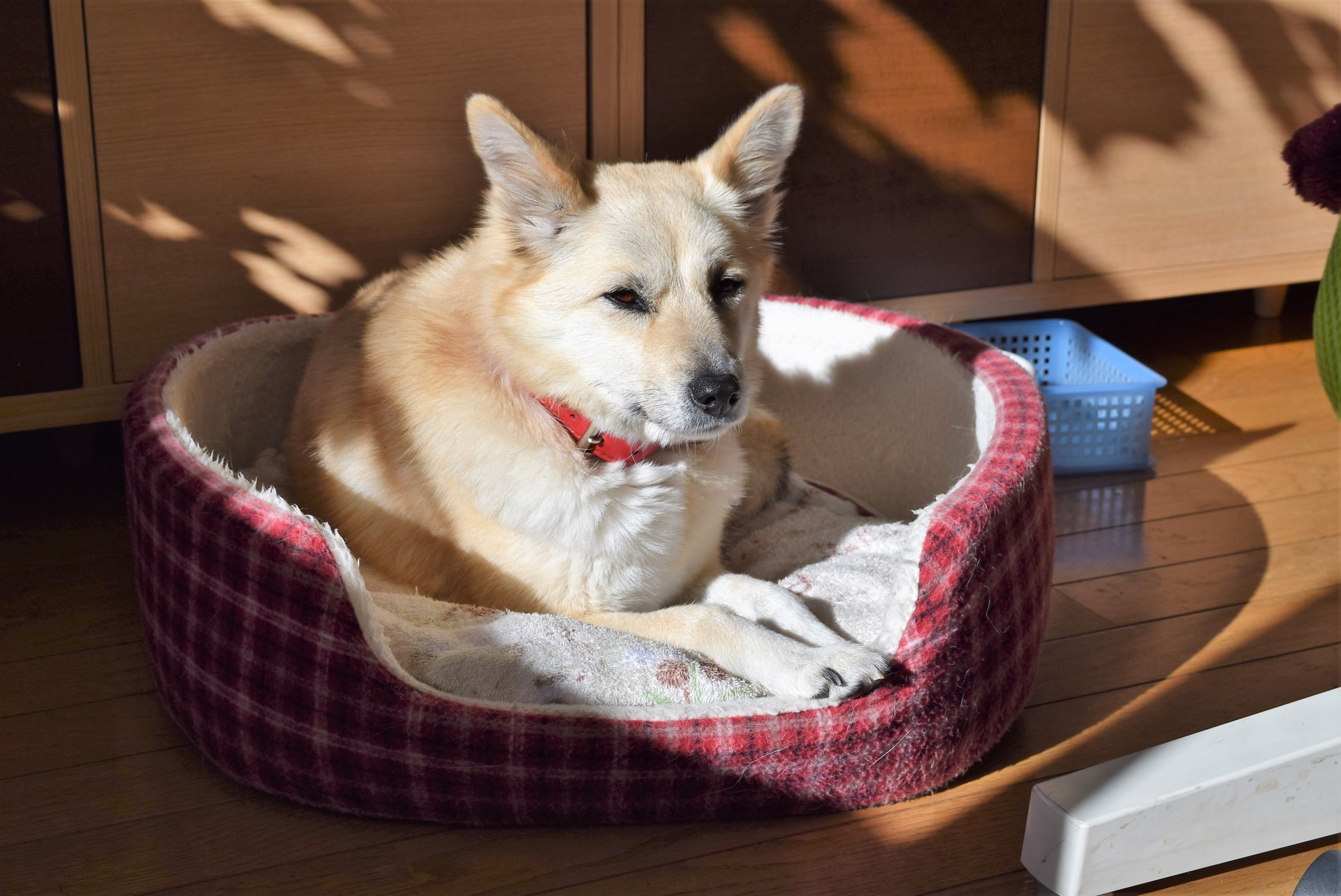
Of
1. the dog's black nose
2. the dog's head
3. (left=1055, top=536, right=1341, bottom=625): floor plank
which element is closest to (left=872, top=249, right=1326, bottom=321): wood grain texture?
(left=1055, top=536, right=1341, bottom=625): floor plank

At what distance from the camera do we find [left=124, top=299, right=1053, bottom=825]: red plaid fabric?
4.91 feet

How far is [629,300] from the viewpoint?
1684 millimetres

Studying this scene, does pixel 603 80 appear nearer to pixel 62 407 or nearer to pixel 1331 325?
pixel 62 407

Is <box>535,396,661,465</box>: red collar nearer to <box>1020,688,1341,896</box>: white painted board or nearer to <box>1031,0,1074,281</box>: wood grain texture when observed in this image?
<box>1020,688,1341,896</box>: white painted board

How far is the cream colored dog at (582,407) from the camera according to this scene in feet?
5.43

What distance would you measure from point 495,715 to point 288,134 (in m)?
1.38

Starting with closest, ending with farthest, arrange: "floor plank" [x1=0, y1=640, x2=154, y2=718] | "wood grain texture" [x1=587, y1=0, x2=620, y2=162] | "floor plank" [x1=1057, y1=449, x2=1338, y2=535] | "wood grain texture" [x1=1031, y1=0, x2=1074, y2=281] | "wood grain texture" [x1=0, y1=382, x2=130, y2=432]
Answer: "floor plank" [x1=0, y1=640, x2=154, y2=718] → "wood grain texture" [x1=0, y1=382, x2=130, y2=432] → "wood grain texture" [x1=587, y1=0, x2=620, y2=162] → "floor plank" [x1=1057, y1=449, x2=1338, y2=535] → "wood grain texture" [x1=1031, y1=0, x2=1074, y2=281]

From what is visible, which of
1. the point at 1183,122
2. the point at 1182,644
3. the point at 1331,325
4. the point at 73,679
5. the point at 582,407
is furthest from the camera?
the point at 1183,122

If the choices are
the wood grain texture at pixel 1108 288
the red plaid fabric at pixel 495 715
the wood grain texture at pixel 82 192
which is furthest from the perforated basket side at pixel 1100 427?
the wood grain texture at pixel 82 192

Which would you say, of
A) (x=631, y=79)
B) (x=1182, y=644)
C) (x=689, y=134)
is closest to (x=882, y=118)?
(x=689, y=134)

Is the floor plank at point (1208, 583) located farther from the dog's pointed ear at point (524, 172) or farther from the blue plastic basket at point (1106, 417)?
the dog's pointed ear at point (524, 172)

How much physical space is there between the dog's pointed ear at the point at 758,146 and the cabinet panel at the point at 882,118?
734mm

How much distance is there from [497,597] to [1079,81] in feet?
6.70

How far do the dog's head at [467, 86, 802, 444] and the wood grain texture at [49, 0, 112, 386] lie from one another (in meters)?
0.92
